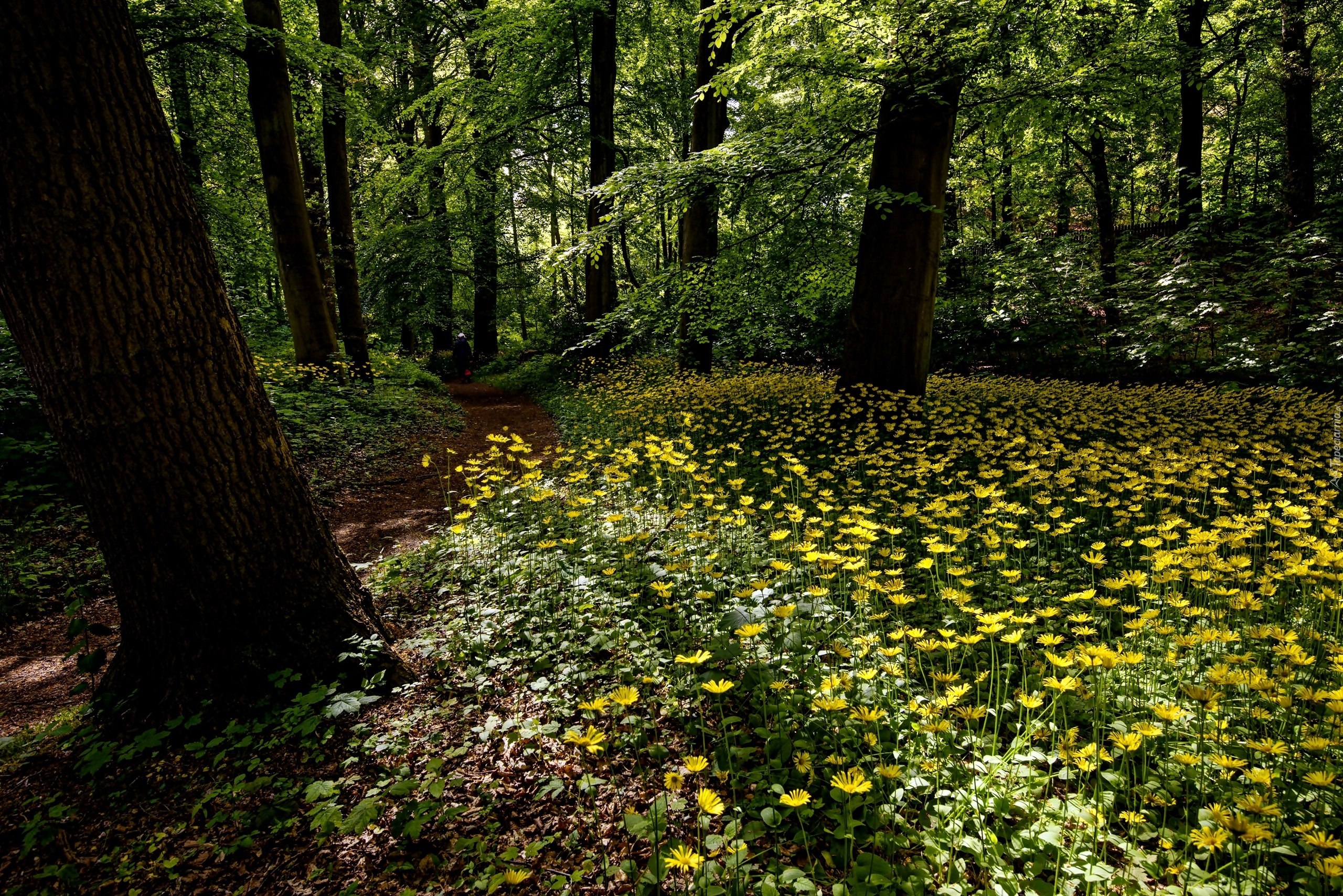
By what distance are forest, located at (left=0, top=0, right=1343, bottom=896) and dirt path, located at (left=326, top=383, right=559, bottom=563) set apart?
7 cm

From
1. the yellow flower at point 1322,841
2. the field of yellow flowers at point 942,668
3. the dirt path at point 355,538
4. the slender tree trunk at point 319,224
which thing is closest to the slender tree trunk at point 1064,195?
the field of yellow flowers at point 942,668

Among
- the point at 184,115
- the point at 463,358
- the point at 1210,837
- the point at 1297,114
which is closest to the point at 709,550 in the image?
the point at 1210,837

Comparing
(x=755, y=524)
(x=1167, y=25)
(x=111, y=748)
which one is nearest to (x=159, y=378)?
(x=111, y=748)

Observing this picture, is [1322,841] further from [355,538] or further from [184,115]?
[184,115]

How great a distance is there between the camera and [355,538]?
19.4ft

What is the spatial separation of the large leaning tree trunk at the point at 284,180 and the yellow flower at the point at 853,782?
11.1 meters

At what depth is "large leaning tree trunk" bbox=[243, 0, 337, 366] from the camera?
8688 mm

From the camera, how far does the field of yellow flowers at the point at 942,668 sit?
66.8 inches

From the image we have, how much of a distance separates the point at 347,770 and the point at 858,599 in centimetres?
232

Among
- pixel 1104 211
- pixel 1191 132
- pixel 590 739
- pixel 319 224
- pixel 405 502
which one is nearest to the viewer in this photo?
pixel 590 739

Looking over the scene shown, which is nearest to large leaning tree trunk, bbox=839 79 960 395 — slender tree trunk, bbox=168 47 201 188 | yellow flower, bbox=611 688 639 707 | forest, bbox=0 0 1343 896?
forest, bbox=0 0 1343 896

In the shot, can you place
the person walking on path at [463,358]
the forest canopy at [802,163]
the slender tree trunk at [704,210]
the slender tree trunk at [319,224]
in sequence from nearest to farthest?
the forest canopy at [802,163] → the slender tree trunk at [704,210] → the slender tree trunk at [319,224] → the person walking on path at [463,358]

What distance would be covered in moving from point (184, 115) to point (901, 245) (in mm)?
13971

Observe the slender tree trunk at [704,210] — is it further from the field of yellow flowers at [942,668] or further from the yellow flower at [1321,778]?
the yellow flower at [1321,778]
